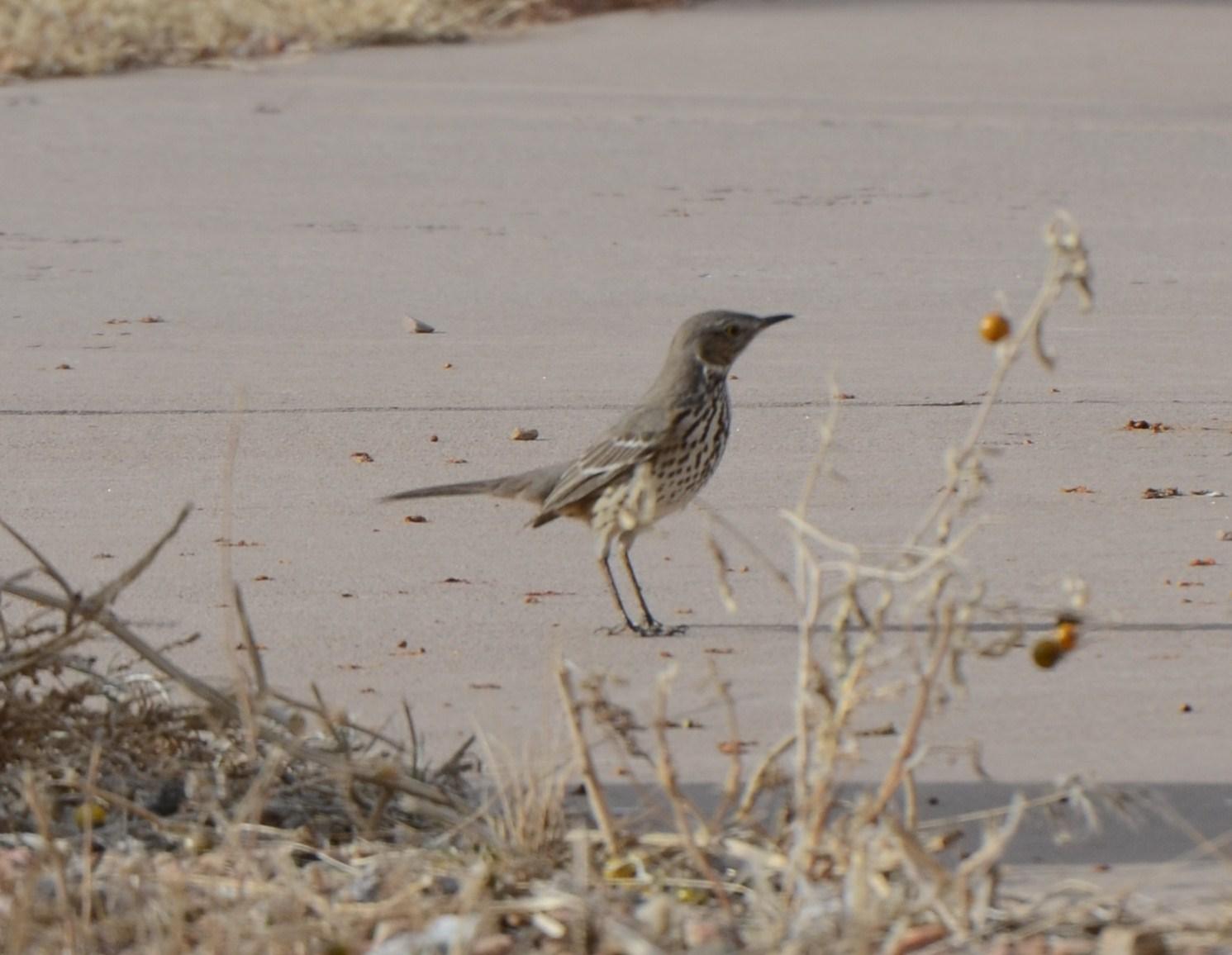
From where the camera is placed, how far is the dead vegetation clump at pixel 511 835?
3.95 meters

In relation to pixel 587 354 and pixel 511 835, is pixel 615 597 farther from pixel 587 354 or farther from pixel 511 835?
pixel 587 354

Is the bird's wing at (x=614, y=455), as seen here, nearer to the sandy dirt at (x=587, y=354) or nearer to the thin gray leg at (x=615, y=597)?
the thin gray leg at (x=615, y=597)

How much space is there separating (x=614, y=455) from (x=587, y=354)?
11.6ft

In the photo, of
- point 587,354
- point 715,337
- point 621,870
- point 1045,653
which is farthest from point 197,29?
point 1045,653

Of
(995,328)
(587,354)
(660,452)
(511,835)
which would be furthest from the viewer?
(587,354)

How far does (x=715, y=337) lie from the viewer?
21.4 feet

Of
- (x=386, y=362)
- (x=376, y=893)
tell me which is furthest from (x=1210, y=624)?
(x=386, y=362)

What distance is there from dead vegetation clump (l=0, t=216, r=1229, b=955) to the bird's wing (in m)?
1.46

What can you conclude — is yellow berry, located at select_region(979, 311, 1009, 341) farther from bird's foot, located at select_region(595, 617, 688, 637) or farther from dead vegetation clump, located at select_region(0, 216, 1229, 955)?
bird's foot, located at select_region(595, 617, 688, 637)

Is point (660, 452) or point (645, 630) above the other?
point (660, 452)

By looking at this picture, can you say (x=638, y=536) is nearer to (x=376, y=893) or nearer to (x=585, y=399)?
(x=585, y=399)

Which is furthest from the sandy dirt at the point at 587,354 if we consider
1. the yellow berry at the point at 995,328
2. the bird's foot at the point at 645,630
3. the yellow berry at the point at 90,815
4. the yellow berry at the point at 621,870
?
the yellow berry at the point at 995,328

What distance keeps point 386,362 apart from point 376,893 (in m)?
5.59

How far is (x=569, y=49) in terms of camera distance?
66.8 feet
